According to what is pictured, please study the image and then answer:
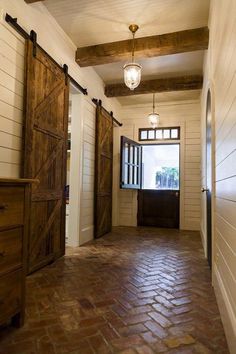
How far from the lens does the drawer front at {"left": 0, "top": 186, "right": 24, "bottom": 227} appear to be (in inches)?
58.3

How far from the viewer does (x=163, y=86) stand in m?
5.02

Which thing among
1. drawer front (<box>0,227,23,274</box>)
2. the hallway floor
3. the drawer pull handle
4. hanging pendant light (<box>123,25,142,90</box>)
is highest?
hanging pendant light (<box>123,25,142,90</box>)

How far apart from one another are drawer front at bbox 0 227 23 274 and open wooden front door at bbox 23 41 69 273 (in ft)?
3.48

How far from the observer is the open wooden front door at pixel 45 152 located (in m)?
2.70

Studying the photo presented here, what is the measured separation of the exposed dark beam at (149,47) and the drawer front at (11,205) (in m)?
2.97

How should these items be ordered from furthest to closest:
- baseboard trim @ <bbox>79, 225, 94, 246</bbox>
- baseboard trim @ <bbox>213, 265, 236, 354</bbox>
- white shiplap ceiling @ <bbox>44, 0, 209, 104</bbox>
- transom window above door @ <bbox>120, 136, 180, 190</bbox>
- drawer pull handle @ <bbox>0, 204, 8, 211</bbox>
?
transom window above door @ <bbox>120, 136, 180, 190</bbox>
baseboard trim @ <bbox>79, 225, 94, 246</bbox>
white shiplap ceiling @ <bbox>44, 0, 209, 104</bbox>
drawer pull handle @ <bbox>0, 204, 8, 211</bbox>
baseboard trim @ <bbox>213, 265, 236, 354</bbox>

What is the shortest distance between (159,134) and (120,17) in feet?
11.2

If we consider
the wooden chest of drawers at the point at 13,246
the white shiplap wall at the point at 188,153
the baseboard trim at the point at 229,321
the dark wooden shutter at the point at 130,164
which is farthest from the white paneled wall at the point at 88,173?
the baseboard trim at the point at 229,321

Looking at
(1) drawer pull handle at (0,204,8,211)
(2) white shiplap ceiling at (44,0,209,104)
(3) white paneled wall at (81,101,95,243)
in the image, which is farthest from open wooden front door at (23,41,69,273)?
(1) drawer pull handle at (0,204,8,211)

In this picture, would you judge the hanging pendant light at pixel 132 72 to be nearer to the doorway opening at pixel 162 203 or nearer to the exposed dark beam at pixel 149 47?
the exposed dark beam at pixel 149 47

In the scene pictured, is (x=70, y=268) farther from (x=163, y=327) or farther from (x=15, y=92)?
(x=15, y=92)

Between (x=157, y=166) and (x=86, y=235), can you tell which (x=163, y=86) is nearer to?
(x=157, y=166)

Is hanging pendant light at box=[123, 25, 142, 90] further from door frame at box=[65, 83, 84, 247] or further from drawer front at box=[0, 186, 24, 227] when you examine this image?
drawer front at box=[0, 186, 24, 227]

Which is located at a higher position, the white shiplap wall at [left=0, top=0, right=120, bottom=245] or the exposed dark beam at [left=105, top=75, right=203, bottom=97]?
the exposed dark beam at [left=105, top=75, right=203, bottom=97]
